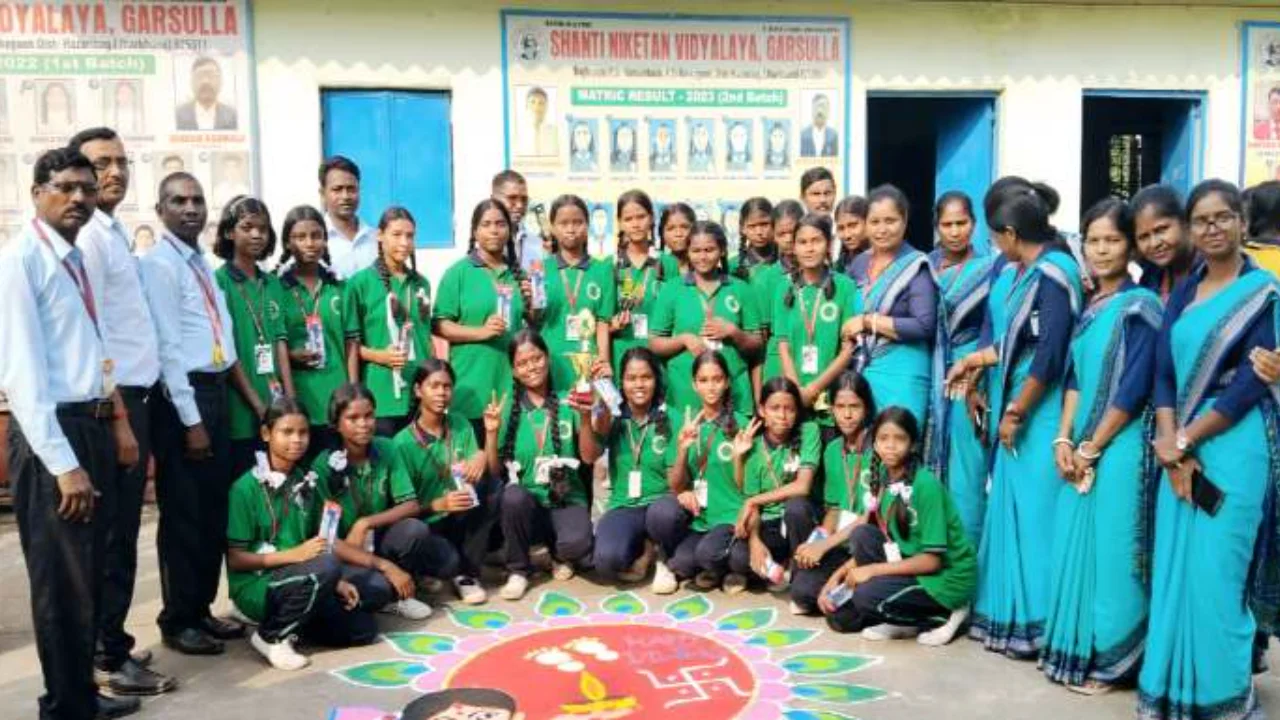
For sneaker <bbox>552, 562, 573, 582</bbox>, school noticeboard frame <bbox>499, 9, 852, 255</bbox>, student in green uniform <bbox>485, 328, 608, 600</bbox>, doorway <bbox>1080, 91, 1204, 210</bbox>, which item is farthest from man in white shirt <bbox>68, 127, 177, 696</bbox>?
doorway <bbox>1080, 91, 1204, 210</bbox>

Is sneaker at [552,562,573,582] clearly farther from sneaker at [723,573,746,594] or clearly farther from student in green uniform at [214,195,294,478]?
student in green uniform at [214,195,294,478]

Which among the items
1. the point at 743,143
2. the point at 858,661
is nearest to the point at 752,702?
the point at 858,661

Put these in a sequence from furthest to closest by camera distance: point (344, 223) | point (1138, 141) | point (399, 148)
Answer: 1. point (1138, 141)
2. point (399, 148)
3. point (344, 223)

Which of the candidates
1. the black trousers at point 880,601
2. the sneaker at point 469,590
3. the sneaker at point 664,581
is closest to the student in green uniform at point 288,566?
the sneaker at point 469,590

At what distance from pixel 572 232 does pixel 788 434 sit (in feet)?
4.66

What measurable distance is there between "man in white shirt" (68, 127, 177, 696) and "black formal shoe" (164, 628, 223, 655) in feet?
1.00

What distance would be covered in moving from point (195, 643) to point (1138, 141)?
1105 cm

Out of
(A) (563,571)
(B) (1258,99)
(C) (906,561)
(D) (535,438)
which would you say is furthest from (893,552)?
(B) (1258,99)

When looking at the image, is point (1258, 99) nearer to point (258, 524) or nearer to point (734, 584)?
point (734, 584)

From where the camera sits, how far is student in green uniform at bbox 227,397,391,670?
13.7ft

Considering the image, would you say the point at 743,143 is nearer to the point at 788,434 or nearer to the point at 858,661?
the point at 788,434

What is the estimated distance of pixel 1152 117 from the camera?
10711 millimetres

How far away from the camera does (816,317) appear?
16.5 ft

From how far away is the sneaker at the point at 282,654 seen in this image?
13.5 ft
